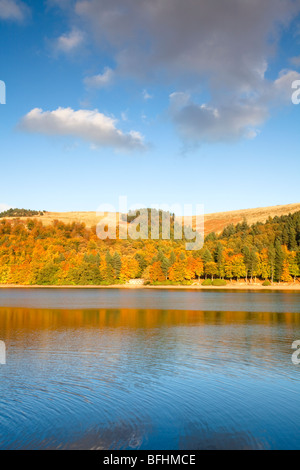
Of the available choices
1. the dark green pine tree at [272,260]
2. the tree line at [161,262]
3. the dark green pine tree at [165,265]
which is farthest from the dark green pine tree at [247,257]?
the dark green pine tree at [165,265]

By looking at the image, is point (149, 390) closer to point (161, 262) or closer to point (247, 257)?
point (247, 257)

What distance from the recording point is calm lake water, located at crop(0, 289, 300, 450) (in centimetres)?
1177

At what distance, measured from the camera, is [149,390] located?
16.5 metres

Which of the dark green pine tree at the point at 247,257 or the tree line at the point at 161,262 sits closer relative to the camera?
the dark green pine tree at the point at 247,257

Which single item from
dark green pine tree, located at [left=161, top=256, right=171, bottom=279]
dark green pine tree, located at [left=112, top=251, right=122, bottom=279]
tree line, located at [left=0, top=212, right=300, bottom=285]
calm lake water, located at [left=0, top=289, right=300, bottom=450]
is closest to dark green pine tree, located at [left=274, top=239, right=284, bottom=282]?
tree line, located at [left=0, top=212, right=300, bottom=285]

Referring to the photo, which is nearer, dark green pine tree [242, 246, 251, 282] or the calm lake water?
the calm lake water

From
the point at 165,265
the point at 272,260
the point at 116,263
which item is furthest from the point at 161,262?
the point at 272,260

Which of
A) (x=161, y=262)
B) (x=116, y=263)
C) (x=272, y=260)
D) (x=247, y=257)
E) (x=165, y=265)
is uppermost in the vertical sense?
(x=247, y=257)

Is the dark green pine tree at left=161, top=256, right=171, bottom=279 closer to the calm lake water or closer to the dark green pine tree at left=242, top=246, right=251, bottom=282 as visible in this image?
the dark green pine tree at left=242, top=246, right=251, bottom=282

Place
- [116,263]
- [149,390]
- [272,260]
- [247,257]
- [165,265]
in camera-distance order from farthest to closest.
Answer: [116,263]
[165,265]
[247,257]
[272,260]
[149,390]

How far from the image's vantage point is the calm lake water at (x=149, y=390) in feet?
38.6

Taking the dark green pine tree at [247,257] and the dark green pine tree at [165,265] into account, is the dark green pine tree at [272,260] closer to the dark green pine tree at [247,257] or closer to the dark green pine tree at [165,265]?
the dark green pine tree at [247,257]
